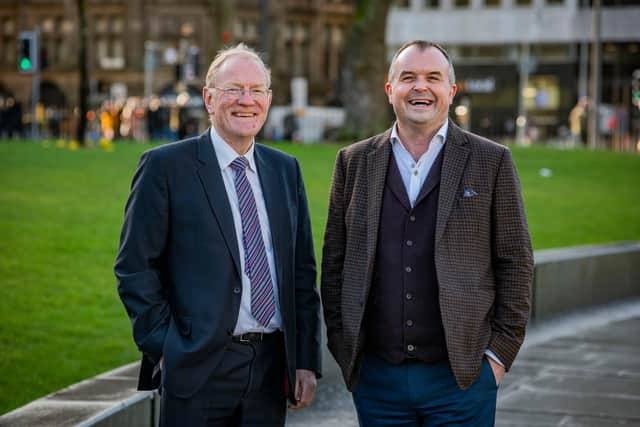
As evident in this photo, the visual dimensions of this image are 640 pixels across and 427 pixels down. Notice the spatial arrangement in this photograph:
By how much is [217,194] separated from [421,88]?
0.85 meters

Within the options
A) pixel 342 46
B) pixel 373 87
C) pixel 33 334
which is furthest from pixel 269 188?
pixel 342 46

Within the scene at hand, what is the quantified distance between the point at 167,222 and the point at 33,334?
13.6 feet

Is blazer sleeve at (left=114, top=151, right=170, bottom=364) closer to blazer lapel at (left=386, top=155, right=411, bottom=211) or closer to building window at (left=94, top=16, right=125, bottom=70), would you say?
blazer lapel at (left=386, top=155, right=411, bottom=211)

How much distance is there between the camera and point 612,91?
227ft

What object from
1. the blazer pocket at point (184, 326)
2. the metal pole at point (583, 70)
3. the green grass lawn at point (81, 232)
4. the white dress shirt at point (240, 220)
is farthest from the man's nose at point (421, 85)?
the metal pole at point (583, 70)

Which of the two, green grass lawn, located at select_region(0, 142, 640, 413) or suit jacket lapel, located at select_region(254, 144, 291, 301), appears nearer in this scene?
suit jacket lapel, located at select_region(254, 144, 291, 301)

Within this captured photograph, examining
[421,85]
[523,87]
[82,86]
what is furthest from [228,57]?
[523,87]

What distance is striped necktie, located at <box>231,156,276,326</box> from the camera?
4207 millimetres

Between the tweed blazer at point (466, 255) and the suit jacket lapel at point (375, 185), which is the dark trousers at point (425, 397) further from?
the suit jacket lapel at point (375, 185)

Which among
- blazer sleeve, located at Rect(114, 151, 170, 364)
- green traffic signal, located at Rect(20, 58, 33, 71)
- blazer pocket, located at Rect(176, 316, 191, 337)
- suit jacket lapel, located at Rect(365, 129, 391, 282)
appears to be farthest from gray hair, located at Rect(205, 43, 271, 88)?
green traffic signal, located at Rect(20, 58, 33, 71)

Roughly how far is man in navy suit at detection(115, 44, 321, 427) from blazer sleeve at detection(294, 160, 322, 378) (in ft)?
0.05

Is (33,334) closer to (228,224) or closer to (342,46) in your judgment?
(228,224)

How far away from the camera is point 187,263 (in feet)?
13.7

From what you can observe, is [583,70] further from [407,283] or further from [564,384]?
[407,283]
